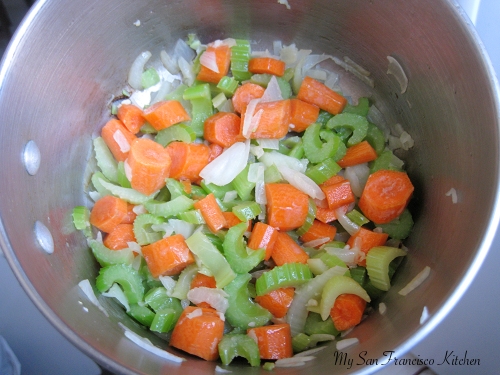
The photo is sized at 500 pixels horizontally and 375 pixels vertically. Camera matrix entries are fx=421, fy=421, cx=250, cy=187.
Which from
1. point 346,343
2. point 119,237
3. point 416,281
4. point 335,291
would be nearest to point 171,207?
point 119,237

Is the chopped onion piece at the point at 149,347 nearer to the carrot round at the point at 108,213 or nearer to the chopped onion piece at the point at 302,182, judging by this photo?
the carrot round at the point at 108,213

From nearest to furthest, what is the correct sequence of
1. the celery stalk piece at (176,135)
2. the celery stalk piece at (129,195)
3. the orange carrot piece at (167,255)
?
the orange carrot piece at (167,255) → the celery stalk piece at (129,195) → the celery stalk piece at (176,135)

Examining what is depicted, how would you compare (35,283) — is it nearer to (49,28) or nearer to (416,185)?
(49,28)

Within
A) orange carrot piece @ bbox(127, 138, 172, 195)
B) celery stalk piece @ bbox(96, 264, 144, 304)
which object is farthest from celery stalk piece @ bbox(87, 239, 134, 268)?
orange carrot piece @ bbox(127, 138, 172, 195)

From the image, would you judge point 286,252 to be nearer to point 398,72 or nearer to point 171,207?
point 171,207

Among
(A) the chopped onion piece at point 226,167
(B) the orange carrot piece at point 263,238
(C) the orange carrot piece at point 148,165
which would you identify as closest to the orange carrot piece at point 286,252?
(B) the orange carrot piece at point 263,238

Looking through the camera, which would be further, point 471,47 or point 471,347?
point 471,347

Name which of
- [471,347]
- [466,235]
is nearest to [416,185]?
[466,235]
